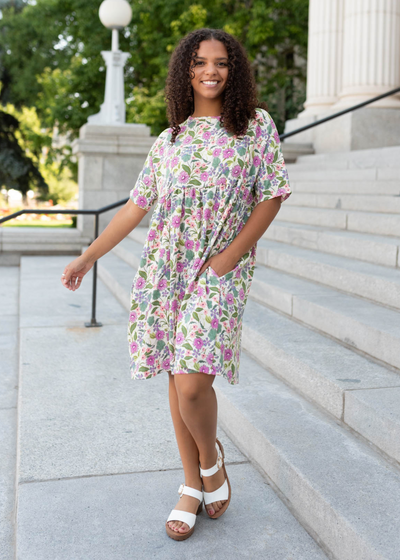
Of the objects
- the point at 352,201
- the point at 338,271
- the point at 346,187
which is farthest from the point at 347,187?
the point at 338,271

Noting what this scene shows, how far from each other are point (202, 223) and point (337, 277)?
8.94 ft

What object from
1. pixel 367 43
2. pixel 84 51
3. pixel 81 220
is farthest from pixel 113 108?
→ pixel 84 51

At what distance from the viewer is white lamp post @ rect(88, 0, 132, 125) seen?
1095cm

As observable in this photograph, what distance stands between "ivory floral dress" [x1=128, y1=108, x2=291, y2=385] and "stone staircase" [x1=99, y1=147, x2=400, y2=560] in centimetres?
64

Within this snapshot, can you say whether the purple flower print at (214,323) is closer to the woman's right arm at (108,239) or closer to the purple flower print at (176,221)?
the purple flower print at (176,221)

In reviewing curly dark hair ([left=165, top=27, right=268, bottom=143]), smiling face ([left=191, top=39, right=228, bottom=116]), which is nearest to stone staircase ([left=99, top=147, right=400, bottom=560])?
curly dark hair ([left=165, top=27, right=268, bottom=143])

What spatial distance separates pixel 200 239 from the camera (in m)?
2.39

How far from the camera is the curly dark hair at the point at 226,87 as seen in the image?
7.79 feet

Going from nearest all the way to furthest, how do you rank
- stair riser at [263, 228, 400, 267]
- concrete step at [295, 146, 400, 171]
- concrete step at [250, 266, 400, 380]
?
concrete step at [250, 266, 400, 380] → stair riser at [263, 228, 400, 267] → concrete step at [295, 146, 400, 171]

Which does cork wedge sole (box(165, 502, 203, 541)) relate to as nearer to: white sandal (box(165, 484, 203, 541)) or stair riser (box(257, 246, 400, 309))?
white sandal (box(165, 484, 203, 541))

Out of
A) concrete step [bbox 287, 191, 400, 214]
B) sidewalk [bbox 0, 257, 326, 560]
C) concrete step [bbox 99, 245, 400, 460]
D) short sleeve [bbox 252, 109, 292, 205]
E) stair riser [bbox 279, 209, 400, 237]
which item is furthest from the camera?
concrete step [bbox 287, 191, 400, 214]

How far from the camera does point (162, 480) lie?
303cm

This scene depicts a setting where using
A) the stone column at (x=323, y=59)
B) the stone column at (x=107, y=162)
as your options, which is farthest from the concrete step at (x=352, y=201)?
the stone column at (x=107, y=162)

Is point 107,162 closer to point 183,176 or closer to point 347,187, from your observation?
point 347,187
